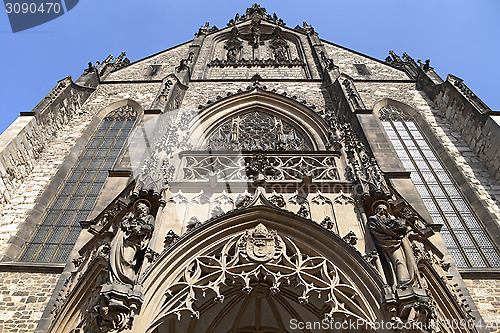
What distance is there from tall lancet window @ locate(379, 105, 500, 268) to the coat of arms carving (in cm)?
462

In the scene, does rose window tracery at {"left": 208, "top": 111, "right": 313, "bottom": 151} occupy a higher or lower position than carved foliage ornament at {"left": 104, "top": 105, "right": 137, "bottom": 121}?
lower

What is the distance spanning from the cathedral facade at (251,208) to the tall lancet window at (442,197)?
4 cm

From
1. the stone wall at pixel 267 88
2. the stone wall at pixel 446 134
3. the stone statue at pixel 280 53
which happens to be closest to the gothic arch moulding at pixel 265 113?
the stone wall at pixel 267 88

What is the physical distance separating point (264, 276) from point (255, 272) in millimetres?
194

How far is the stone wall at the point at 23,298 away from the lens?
6.75m

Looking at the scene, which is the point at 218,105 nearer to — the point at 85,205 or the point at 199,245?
the point at 85,205

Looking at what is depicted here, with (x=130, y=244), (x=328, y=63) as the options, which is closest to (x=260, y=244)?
(x=130, y=244)

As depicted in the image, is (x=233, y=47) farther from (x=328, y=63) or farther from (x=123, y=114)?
(x=123, y=114)

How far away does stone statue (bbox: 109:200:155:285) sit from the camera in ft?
17.6

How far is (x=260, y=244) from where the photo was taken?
6270 mm

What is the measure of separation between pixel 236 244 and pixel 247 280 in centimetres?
75

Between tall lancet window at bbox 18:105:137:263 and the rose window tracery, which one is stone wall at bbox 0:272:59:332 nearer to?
tall lancet window at bbox 18:105:137:263

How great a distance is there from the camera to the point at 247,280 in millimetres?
5742

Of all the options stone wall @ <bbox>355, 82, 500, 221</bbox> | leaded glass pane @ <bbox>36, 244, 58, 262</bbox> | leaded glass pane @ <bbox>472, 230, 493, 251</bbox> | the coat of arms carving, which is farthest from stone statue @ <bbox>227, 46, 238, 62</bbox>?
the coat of arms carving
